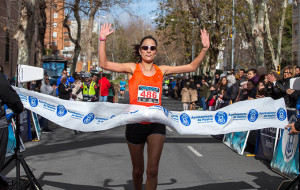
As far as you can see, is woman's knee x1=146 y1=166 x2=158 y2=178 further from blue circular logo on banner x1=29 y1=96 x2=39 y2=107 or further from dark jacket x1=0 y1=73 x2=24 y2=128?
blue circular logo on banner x1=29 y1=96 x2=39 y2=107

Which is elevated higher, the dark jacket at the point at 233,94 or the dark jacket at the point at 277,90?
the dark jacket at the point at 277,90

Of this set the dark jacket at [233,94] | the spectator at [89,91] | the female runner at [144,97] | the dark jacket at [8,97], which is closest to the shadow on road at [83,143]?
the dark jacket at [233,94]

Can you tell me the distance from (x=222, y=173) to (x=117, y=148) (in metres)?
3.66

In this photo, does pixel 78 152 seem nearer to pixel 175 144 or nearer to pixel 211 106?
pixel 175 144

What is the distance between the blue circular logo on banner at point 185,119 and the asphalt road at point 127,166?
1447 mm

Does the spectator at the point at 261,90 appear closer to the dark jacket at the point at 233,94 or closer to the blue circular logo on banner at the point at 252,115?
the dark jacket at the point at 233,94

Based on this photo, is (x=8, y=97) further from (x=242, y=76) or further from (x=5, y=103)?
(x=242, y=76)

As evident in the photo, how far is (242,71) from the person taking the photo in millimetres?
15891

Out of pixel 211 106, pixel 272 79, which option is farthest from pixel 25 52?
pixel 272 79

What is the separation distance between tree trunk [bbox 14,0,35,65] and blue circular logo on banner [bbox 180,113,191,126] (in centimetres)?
1238

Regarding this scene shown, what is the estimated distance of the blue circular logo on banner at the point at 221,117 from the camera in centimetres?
614

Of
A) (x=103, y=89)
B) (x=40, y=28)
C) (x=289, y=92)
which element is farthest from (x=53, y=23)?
(x=289, y=92)

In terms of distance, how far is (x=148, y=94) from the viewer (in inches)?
195

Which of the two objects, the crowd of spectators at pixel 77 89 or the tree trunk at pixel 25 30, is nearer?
the crowd of spectators at pixel 77 89
